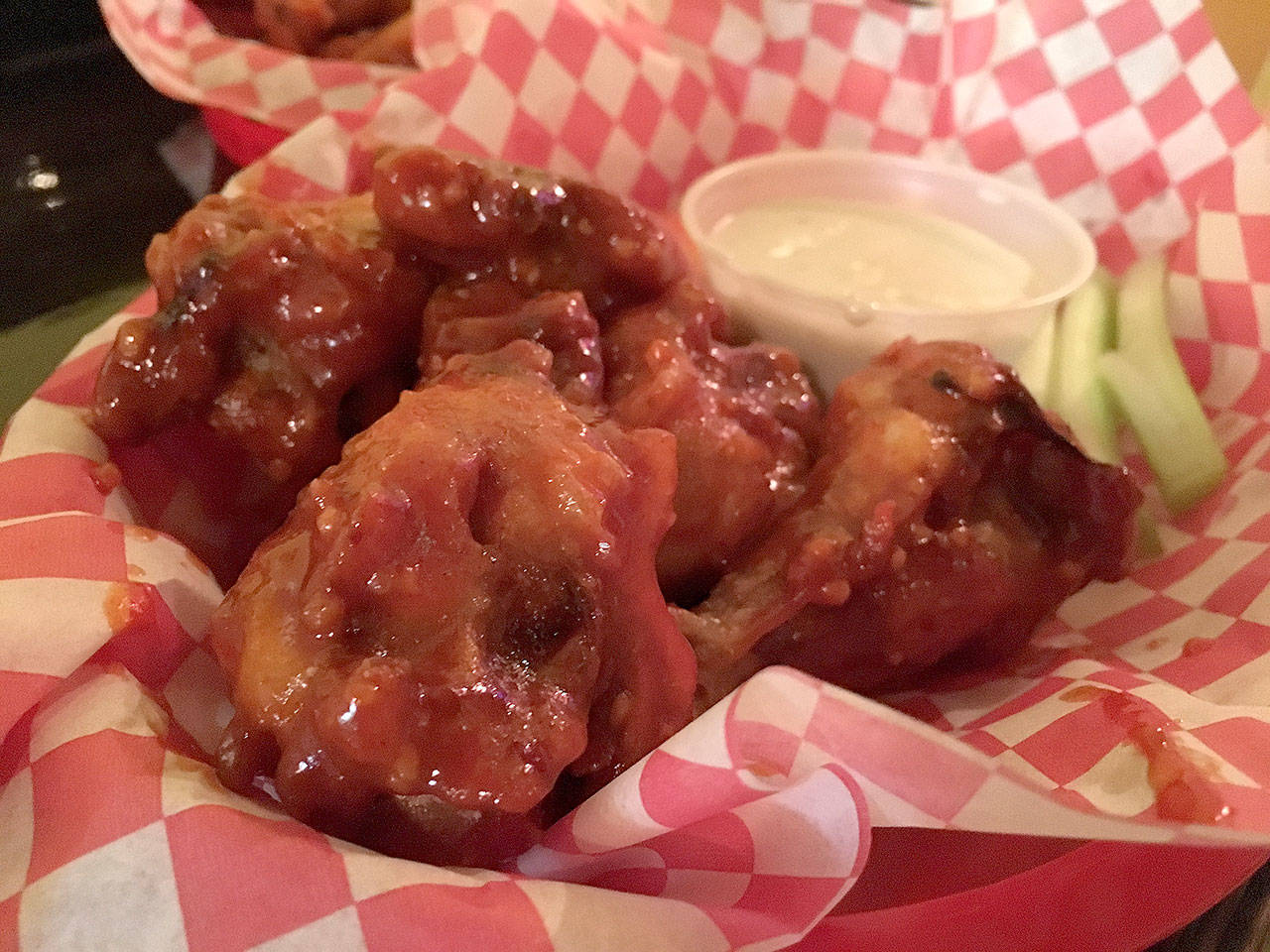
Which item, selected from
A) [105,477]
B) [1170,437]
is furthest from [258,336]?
[1170,437]

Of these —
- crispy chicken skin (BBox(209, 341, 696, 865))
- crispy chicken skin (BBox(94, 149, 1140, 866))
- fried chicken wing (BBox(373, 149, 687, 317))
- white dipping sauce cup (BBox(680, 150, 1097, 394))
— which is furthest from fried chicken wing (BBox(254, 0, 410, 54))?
crispy chicken skin (BBox(209, 341, 696, 865))

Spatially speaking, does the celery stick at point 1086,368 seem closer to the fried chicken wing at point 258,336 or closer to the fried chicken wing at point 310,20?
the fried chicken wing at point 258,336

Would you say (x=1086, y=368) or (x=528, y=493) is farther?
(x=1086, y=368)

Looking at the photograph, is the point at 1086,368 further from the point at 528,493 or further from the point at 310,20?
the point at 310,20

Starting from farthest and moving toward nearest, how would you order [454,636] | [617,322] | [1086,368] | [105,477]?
[1086,368] < [617,322] < [105,477] < [454,636]

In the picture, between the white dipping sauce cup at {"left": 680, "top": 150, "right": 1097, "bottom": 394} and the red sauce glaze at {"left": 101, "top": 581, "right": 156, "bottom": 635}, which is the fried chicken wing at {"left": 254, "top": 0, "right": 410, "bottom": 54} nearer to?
the white dipping sauce cup at {"left": 680, "top": 150, "right": 1097, "bottom": 394}

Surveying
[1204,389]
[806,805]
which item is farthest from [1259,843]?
[1204,389]
